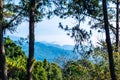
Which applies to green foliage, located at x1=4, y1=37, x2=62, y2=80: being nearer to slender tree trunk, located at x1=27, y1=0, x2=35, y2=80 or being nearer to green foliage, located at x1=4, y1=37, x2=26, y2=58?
green foliage, located at x1=4, y1=37, x2=26, y2=58

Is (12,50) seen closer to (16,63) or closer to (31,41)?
(16,63)

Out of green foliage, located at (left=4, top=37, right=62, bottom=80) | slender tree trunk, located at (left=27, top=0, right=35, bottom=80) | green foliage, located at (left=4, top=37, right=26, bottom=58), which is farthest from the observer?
green foliage, located at (left=4, top=37, right=26, bottom=58)

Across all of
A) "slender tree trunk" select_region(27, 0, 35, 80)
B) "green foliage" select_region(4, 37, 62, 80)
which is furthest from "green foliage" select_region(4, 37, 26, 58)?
"slender tree trunk" select_region(27, 0, 35, 80)

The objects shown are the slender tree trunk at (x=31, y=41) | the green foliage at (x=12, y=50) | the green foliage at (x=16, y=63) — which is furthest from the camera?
the green foliage at (x=12, y=50)

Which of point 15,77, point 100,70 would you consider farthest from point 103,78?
point 15,77

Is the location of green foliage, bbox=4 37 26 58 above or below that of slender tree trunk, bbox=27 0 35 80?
below

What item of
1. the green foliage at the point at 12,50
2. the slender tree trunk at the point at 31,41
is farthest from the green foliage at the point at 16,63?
the slender tree trunk at the point at 31,41

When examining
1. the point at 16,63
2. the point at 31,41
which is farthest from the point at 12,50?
the point at 31,41

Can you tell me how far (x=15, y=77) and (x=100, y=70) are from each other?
1035 inches

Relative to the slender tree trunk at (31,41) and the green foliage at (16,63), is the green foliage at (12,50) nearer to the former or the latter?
the green foliage at (16,63)

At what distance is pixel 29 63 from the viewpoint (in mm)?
20016

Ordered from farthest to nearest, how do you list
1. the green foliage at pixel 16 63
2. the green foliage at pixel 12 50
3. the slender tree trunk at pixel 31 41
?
the green foliage at pixel 12 50 → the green foliage at pixel 16 63 → the slender tree trunk at pixel 31 41

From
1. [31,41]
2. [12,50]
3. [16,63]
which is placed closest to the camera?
[31,41]

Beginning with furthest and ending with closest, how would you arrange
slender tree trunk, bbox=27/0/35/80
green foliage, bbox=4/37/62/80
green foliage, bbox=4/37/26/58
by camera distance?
1. green foliage, bbox=4/37/26/58
2. green foliage, bbox=4/37/62/80
3. slender tree trunk, bbox=27/0/35/80
